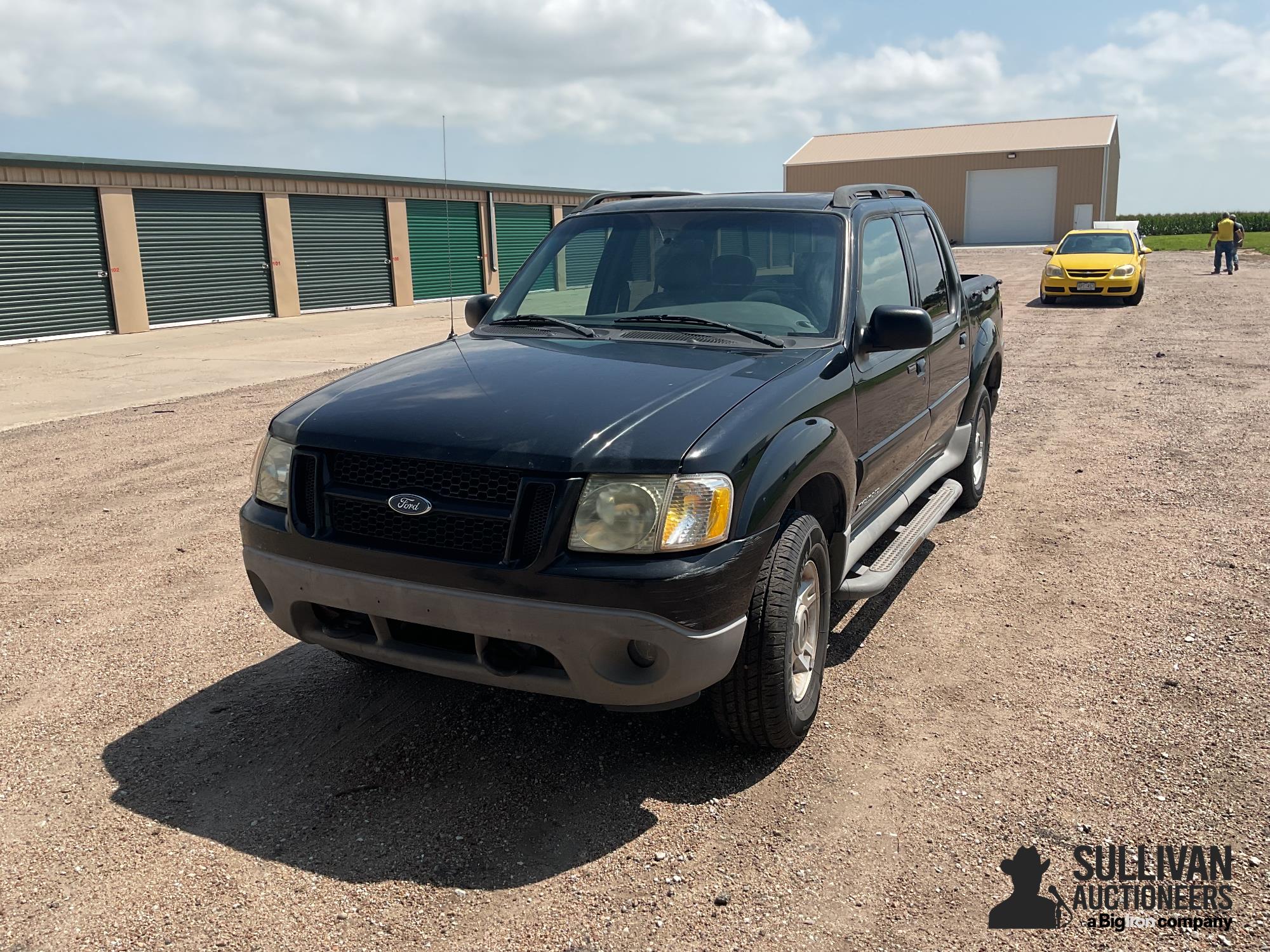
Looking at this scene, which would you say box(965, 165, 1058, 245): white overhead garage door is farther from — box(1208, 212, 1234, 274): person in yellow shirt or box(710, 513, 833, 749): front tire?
box(710, 513, 833, 749): front tire

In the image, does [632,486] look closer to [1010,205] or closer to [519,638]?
[519,638]

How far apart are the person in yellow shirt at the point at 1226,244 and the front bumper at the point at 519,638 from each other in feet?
100

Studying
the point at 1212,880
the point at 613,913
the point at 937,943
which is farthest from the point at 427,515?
the point at 1212,880

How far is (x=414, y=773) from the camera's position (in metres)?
3.52

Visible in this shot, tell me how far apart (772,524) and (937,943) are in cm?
125

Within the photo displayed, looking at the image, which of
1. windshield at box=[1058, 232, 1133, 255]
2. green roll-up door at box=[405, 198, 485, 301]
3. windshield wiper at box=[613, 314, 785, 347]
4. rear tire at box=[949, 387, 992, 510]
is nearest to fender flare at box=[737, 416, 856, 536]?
windshield wiper at box=[613, 314, 785, 347]

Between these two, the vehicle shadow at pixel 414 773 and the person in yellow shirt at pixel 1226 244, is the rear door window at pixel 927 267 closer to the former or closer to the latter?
the vehicle shadow at pixel 414 773

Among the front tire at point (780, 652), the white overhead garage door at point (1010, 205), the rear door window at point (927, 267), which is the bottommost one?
the front tire at point (780, 652)

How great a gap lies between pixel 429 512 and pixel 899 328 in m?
2.03

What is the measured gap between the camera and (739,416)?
3.21 meters

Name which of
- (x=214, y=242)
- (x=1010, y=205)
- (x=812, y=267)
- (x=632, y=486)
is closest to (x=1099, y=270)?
(x=214, y=242)

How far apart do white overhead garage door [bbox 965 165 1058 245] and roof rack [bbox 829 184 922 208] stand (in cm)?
5108

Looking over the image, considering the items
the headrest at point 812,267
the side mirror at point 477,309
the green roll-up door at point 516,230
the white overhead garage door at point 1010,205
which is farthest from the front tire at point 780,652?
the white overhead garage door at point 1010,205

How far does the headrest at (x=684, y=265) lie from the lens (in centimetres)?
445
